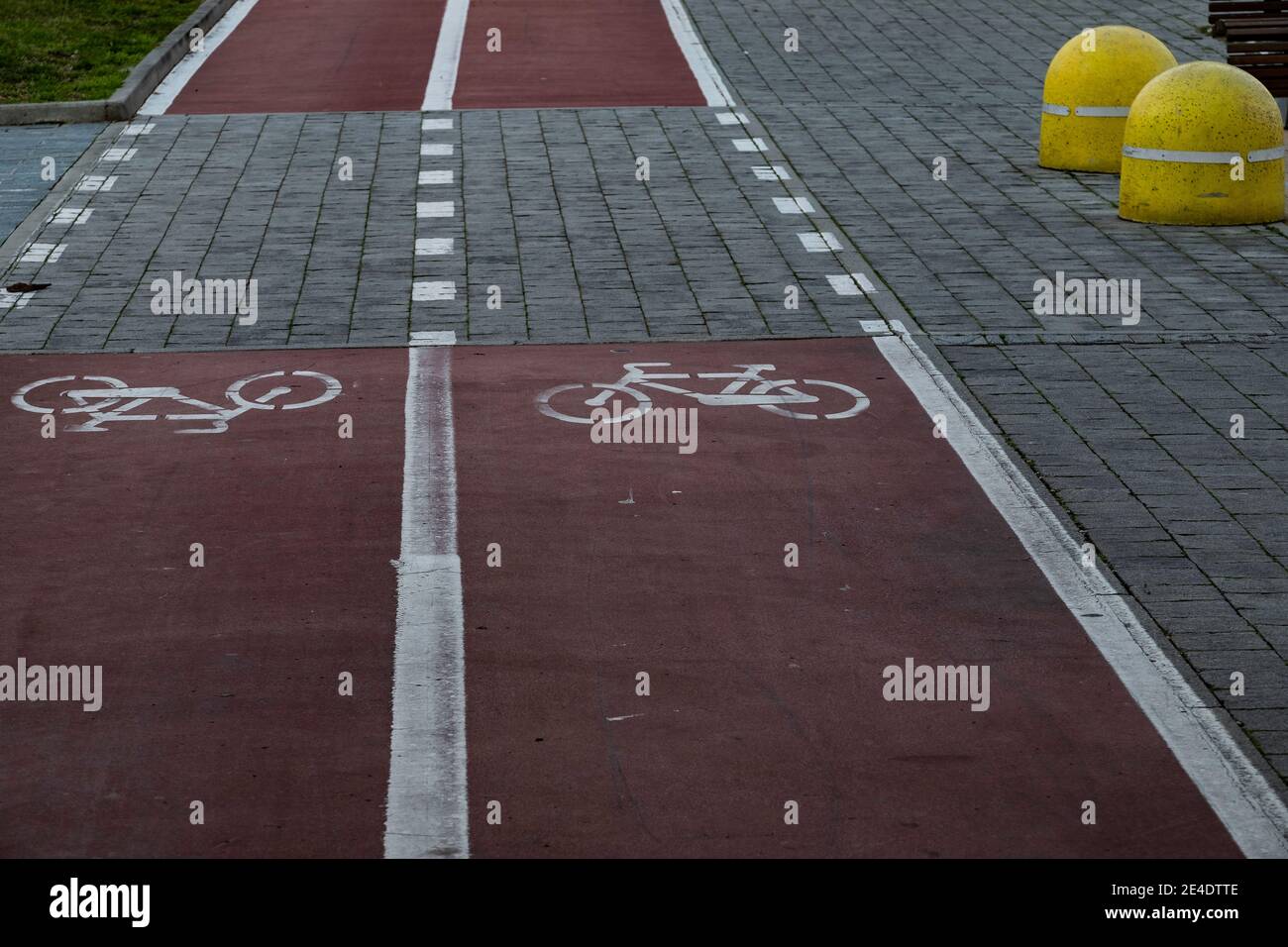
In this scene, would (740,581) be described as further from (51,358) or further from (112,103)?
(112,103)

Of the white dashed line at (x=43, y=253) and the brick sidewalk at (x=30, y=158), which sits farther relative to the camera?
the brick sidewalk at (x=30, y=158)

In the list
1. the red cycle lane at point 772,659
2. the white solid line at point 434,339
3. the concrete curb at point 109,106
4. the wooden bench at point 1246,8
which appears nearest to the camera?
the red cycle lane at point 772,659

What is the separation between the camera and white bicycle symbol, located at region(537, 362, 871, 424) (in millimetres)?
9656

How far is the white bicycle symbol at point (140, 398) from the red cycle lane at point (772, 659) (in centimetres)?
104

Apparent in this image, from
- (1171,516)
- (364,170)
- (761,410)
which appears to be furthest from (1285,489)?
(364,170)

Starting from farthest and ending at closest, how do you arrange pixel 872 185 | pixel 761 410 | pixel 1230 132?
pixel 872 185 < pixel 1230 132 < pixel 761 410

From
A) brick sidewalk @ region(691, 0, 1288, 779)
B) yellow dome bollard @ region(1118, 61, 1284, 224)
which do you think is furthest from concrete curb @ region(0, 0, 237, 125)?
yellow dome bollard @ region(1118, 61, 1284, 224)

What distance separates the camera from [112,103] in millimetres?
18062

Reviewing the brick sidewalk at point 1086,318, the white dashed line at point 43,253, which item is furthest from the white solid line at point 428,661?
the white dashed line at point 43,253

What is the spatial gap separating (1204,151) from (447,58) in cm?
1088

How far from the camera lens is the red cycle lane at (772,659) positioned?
568 cm

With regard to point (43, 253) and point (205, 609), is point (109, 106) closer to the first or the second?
point (43, 253)

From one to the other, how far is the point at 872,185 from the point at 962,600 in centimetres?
834

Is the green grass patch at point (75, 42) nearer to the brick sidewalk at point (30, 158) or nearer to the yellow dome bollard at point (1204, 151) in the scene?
the brick sidewalk at point (30, 158)
